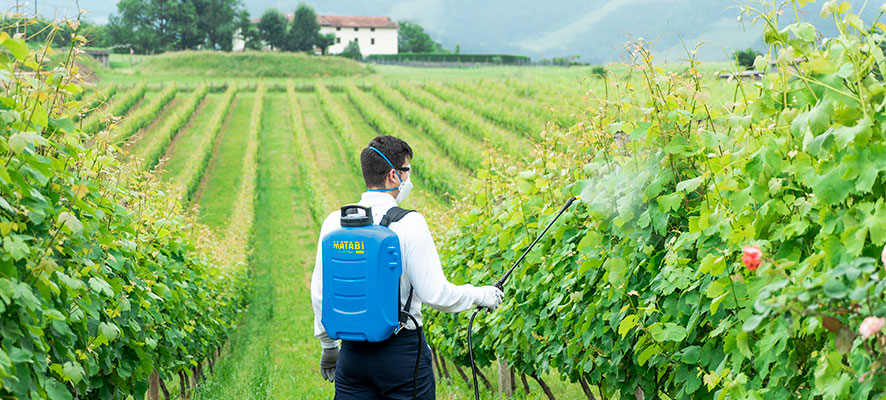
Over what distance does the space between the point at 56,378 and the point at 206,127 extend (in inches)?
1545

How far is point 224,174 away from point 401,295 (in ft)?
97.5

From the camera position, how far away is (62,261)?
3229 millimetres

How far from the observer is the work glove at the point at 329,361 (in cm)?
405

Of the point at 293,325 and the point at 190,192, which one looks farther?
the point at 190,192

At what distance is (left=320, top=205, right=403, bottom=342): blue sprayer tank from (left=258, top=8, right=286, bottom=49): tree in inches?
3683

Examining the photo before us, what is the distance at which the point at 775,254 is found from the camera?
2582 millimetres

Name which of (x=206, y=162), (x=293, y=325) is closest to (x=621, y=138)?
(x=293, y=325)

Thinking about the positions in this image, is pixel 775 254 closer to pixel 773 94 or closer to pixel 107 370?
pixel 773 94

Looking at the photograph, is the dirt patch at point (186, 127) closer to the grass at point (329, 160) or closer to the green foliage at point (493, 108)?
the grass at point (329, 160)

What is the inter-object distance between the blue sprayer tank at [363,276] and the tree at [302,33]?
303ft

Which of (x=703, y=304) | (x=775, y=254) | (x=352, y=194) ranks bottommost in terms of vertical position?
(x=352, y=194)

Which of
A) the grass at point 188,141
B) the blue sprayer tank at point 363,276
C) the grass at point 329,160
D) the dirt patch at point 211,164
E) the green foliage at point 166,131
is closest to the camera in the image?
the blue sprayer tank at point 363,276

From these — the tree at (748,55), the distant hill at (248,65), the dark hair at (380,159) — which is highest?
the tree at (748,55)

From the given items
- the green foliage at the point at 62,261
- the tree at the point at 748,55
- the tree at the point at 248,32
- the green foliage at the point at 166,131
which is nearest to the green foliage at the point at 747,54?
the tree at the point at 748,55
